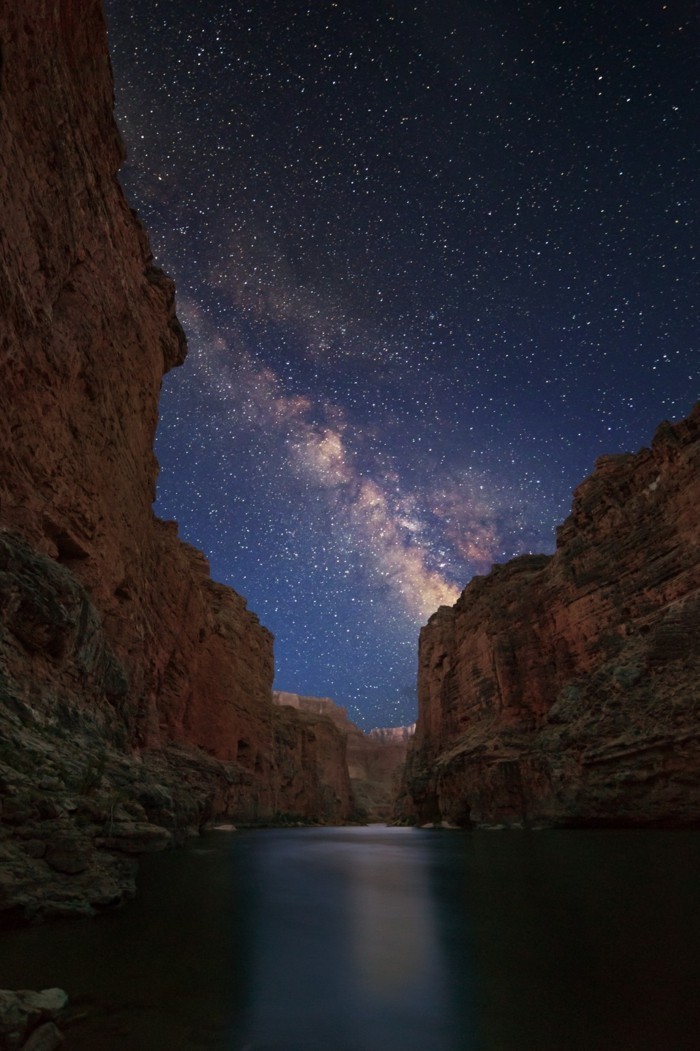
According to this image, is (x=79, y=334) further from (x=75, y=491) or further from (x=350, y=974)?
(x=350, y=974)

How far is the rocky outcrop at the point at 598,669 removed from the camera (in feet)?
79.9

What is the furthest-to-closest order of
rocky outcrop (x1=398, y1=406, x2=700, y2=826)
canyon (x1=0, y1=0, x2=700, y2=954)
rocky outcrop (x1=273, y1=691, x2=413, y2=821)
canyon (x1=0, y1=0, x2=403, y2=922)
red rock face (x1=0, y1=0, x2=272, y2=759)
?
rocky outcrop (x1=273, y1=691, x2=413, y2=821)
rocky outcrop (x1=398, y1=406, x2=700, y2=826)
red rock face (x1=0, y1=0, x2=272, y2=759)
canyon (x1=0, y1=0, x2=700, y2=954)
canyon (x1=0, y1=0, x2=403, y2=922)

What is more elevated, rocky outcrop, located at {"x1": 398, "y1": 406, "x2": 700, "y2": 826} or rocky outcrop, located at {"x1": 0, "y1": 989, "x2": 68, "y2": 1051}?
rocky outcrop, located at {"x1": 398, "y1": 406, "x2": 700, "y2": 826}

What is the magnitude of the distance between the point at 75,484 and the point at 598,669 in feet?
97.5

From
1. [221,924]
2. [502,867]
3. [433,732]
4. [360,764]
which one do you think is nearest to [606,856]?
[502,867]

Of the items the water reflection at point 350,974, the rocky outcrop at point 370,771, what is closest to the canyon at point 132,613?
the water reflection at point 350,974

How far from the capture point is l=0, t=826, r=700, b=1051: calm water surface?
12.1 ft

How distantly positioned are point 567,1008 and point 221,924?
5.03 meters

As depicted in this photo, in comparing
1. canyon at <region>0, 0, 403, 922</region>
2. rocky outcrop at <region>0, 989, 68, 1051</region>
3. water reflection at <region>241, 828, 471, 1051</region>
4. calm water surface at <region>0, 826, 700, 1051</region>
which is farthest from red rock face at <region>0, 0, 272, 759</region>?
rocky outcrop at <region>0, 989, 68, 1051</region>

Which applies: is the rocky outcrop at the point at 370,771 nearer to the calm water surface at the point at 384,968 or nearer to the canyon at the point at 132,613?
the canyon at the point at 132,613

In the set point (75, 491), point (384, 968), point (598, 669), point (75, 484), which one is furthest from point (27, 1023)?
point (598, 669)

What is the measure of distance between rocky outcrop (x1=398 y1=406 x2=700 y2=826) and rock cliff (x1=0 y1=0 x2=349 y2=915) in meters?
20.5

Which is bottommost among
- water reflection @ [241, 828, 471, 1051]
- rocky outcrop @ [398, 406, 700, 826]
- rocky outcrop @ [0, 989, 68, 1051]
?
water reflection @ [241, 828, 471, 1051]

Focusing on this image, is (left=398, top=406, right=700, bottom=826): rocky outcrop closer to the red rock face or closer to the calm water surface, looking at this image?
the calm water surface
